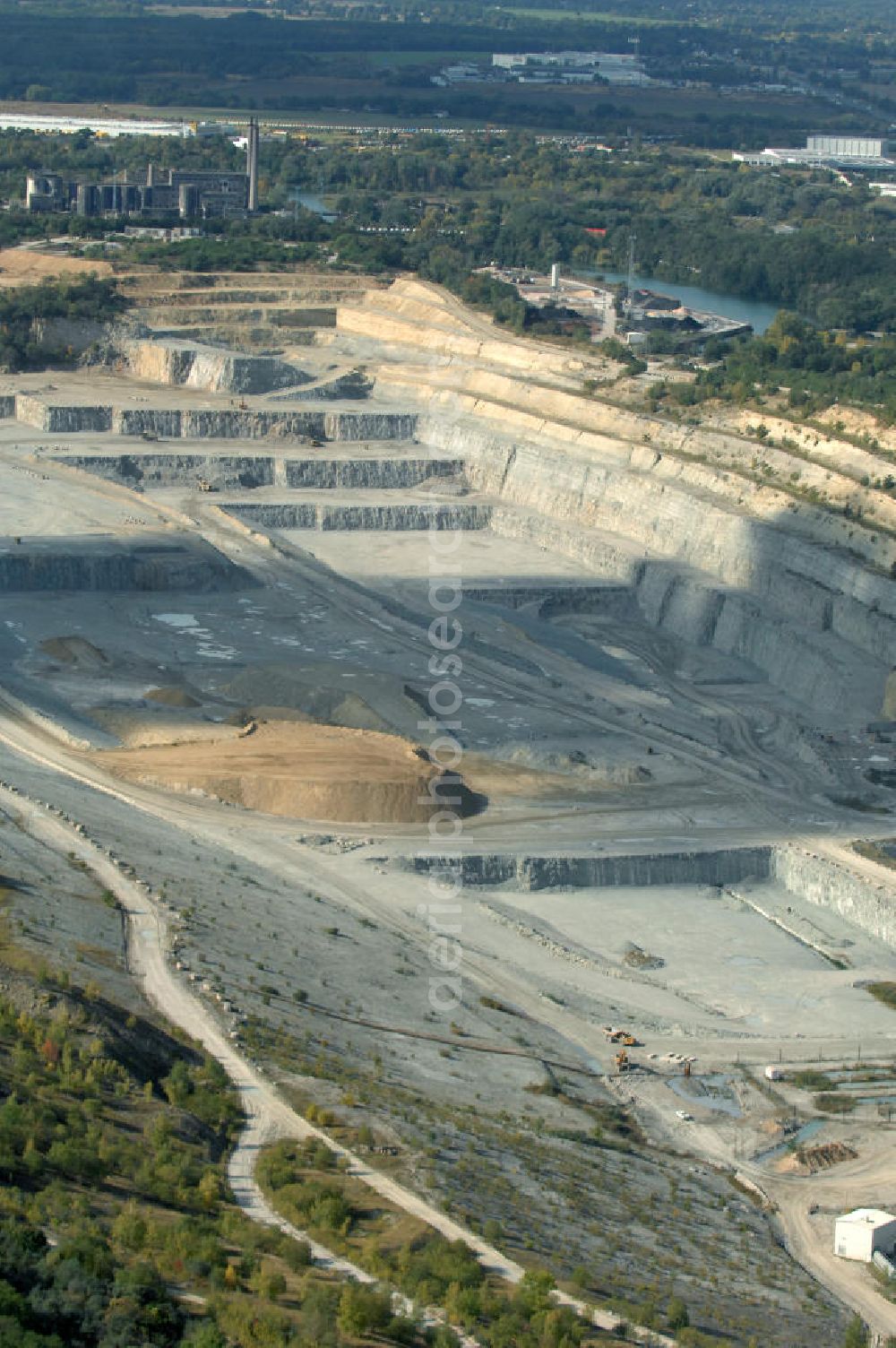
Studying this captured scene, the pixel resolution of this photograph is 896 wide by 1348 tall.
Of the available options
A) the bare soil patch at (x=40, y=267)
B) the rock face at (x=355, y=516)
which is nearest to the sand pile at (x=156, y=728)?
the rock face at (x=355, y=516)

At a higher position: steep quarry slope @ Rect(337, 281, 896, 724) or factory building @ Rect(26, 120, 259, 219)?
factory building @ Rect(26, 120, 259, 219)

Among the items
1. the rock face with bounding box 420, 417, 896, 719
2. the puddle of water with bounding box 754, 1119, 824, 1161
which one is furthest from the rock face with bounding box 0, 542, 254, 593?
the puddle of water with bounding box 754, 1119, 824, 1161

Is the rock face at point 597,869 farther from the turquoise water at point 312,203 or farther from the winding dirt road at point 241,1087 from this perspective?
the turquoise water at point 312,203

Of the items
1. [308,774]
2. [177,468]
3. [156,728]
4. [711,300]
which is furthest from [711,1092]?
[711,300]

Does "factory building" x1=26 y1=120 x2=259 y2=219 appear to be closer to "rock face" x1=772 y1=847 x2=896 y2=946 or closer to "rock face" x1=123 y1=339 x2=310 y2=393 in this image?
"rock face" x1=123 y1=339 x2=310 y2=393

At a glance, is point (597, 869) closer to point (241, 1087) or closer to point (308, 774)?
point (308, 774)

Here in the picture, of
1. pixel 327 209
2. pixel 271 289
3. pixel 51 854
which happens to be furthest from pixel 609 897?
pixel 327 209
